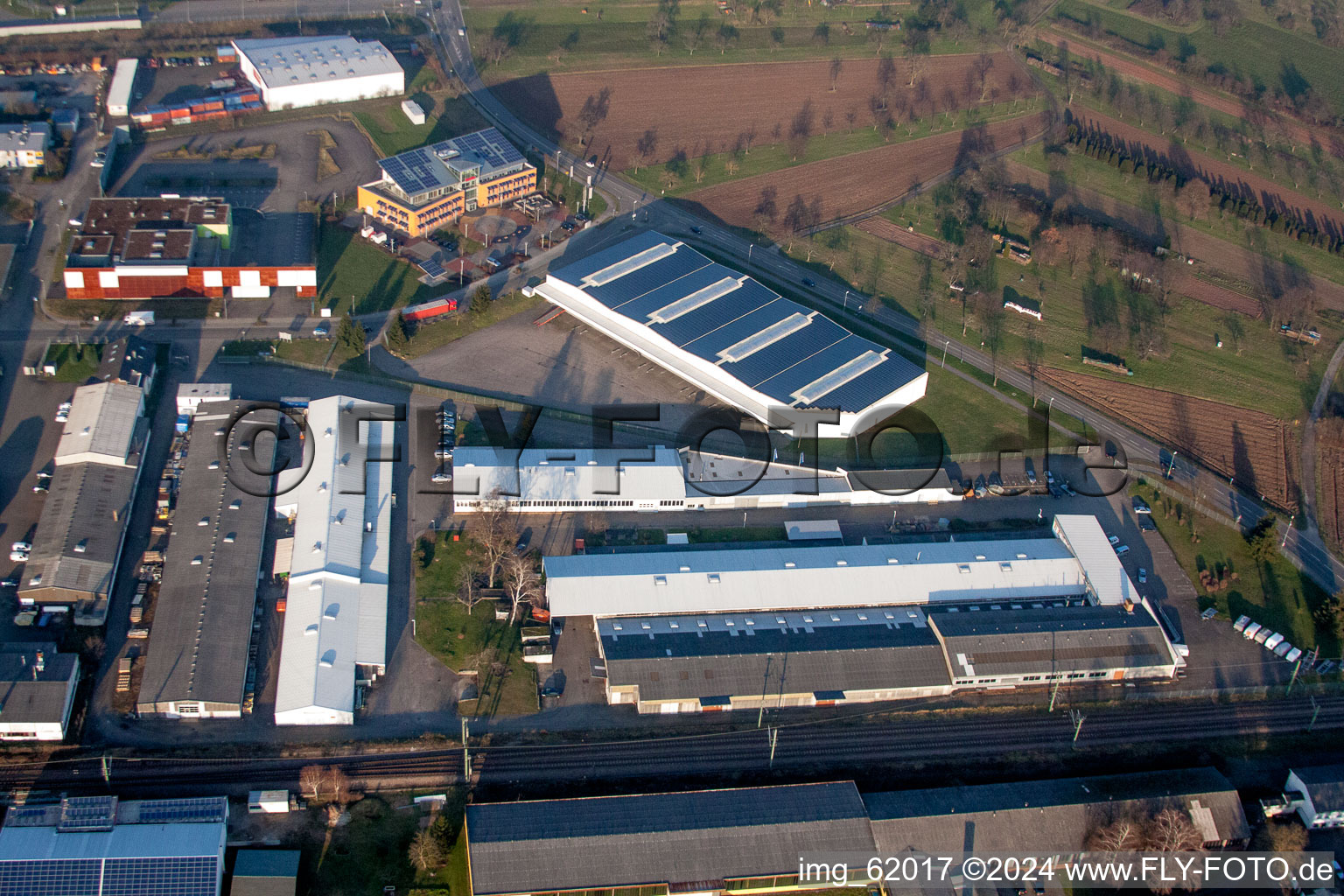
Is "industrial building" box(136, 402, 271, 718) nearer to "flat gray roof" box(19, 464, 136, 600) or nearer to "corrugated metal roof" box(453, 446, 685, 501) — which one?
"flat gray roof" box(19, 464, 136, 600)

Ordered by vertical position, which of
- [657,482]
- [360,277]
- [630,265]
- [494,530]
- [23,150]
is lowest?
[494,530]

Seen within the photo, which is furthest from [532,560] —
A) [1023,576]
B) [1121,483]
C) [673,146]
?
[673,146]

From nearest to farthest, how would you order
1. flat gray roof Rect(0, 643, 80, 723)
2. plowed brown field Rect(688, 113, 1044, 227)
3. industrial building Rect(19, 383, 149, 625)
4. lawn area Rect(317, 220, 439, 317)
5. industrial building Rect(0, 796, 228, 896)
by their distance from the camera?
industrial building Rect(0, 796, 228, 896), flat gray roof Rect(0, 643, 80, 723), industrial building Rect(19, 383, 149, 625), lawn area Rect(317, 220, 439, 317), plowed brown field Rect(688, 113, 1044, 227)

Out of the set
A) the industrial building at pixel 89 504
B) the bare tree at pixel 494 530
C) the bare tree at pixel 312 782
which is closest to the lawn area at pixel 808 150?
the bare tree at pixel 494 530

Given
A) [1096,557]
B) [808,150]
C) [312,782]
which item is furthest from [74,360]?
[808,150]

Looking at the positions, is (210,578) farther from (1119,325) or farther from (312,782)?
(1119,325)

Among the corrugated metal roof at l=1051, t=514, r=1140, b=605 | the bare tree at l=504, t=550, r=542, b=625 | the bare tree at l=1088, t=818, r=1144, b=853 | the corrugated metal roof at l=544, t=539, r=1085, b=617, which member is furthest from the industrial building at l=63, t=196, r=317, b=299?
the bare tree at l=1088, t=818, r=1144, b=853
